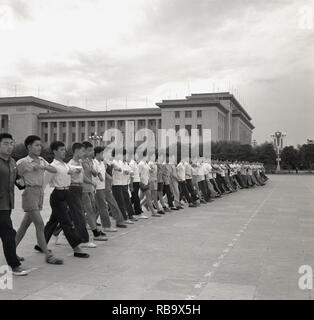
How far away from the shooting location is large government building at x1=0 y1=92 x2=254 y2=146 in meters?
82.4

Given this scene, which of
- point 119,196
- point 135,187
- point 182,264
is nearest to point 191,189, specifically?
point 135,187

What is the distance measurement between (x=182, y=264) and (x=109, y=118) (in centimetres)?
8263

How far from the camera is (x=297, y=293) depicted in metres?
4.80

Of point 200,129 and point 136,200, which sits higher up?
point 200,129

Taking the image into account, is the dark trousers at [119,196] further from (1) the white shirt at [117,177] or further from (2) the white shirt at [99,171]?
(2) the white shirt at [99,171]

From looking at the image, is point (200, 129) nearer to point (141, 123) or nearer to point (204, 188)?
point (141, 123)

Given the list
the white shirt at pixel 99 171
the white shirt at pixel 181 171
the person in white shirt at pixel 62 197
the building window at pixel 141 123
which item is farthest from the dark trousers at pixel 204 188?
the building window at pixel 141 123

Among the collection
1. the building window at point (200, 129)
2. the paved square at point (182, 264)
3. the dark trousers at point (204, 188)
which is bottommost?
the paved square at point (182, 264)

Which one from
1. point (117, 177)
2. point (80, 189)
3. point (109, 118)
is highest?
point (109, 118)

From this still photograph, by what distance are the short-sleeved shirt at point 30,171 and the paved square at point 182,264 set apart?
108cm

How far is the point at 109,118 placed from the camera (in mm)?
87750

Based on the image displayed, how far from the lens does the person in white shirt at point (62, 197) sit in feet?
21.4

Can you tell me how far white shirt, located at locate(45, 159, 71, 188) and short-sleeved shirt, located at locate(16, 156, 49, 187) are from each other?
39cm
